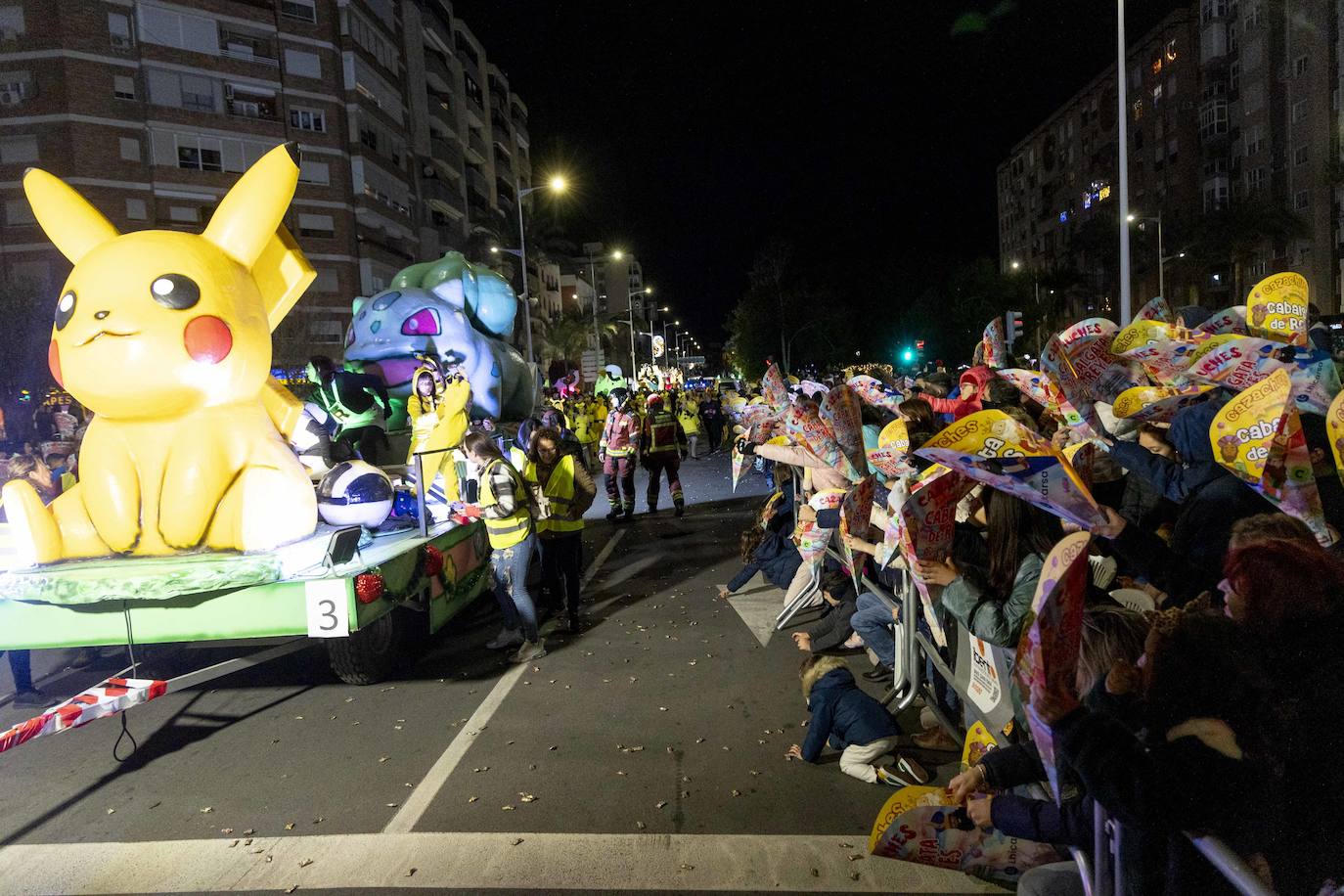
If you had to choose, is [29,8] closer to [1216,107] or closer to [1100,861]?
[1100,861]

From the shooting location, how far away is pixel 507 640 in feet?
23.1

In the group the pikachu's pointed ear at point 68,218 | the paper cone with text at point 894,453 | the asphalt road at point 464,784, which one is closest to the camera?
the asphalt road at point 464,784

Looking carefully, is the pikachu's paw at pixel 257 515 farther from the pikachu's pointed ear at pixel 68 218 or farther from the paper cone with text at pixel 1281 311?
the paper cone with text at pixel 1281 311

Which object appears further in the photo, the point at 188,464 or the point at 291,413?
the point at 291,413

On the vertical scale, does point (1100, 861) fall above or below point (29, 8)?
below

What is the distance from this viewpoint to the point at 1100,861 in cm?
234

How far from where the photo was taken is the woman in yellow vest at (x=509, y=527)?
6484 millimetres

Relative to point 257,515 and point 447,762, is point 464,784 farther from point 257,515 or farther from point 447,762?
point 257,515

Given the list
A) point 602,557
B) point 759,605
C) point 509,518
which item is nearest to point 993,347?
point 759,605

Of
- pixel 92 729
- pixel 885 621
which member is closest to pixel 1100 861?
pixel 885 621

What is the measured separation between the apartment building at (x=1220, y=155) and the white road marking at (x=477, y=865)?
38790 millimetres

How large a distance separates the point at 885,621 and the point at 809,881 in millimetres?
2274

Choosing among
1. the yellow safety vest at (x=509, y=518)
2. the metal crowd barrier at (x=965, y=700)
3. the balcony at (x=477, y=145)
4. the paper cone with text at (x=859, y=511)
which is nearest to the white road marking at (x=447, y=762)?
the yellow safety vest at (x=509, y=518)

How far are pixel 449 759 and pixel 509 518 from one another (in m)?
2.04
